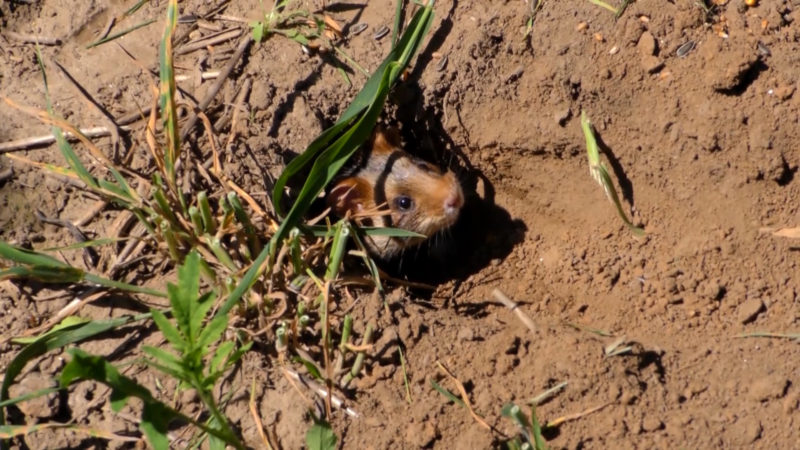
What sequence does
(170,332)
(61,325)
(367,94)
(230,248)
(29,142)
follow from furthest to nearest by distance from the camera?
(29,142)
(230,248)
(367,94)
(61,325)
(170,332)

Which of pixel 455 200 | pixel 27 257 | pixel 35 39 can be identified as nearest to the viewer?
pixel 27 257

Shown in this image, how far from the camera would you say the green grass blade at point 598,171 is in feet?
14.1

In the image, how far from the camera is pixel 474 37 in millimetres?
4773

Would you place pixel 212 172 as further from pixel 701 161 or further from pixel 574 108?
pixel 701 161

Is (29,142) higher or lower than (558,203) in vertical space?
higher

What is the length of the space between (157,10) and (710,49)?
10.3 ft

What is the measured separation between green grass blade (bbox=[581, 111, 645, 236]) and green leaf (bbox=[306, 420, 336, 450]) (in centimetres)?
190

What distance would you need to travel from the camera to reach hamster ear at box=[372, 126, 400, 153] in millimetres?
5711

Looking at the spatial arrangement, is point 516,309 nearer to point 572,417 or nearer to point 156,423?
point 572,417

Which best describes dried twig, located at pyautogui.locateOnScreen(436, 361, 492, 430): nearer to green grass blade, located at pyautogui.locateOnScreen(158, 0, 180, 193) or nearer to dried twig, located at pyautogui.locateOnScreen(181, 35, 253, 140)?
green grass blade, located at pyautogui.locateOnScreen(158, 0, 180, 193)

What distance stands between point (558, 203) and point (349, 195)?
4.61 ft

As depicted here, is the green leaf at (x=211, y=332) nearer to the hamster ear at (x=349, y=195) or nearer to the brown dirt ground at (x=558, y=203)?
the brown dirt ground at (x=558, y=203)

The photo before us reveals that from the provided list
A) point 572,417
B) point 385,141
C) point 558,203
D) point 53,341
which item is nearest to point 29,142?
point 53,341

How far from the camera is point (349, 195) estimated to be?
554 cm
